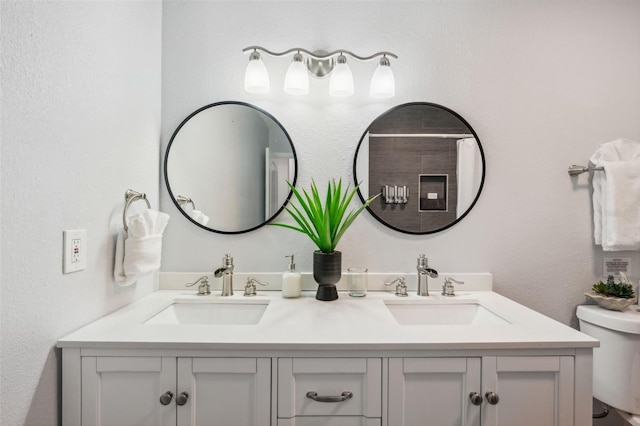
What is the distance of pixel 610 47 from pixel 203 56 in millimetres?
1882

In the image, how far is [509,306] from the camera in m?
1.35

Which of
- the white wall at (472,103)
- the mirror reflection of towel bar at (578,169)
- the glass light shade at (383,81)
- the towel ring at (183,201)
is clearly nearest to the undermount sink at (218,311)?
the white wall at (472,103)

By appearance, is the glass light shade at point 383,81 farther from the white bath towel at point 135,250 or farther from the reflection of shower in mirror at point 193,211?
the white bath towel at point 135,250

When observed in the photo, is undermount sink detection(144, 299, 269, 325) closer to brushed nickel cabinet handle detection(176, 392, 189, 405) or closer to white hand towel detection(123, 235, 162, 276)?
white hand towel detection(123, 235, 162, 276)

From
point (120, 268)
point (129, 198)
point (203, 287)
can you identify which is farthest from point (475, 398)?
point (129, 198)

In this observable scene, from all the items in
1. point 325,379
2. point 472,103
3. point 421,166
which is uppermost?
point 472,103

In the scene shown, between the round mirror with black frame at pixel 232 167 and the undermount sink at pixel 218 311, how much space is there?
328 millimetres

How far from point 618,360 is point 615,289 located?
29 cm

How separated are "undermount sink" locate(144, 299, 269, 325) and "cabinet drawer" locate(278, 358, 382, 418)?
457mm

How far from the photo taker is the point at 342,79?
4.91ft

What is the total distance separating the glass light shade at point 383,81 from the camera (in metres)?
1.50

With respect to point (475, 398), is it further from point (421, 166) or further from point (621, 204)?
point (621, 204)

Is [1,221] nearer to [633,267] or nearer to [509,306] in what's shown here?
[509,306]

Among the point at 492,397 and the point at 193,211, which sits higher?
the point at 193,211
